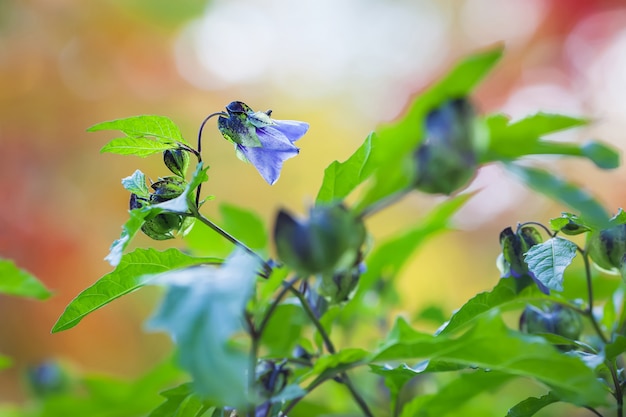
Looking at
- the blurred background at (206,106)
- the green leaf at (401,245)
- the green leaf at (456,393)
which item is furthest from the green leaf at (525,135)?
the blurred background at (206,106)

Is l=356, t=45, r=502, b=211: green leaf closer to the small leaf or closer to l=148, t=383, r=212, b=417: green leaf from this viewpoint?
the small leaf

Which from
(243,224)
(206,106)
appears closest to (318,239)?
(243,224)

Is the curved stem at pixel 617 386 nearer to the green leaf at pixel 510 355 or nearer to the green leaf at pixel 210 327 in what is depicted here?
the green leaf at pixel 510 355

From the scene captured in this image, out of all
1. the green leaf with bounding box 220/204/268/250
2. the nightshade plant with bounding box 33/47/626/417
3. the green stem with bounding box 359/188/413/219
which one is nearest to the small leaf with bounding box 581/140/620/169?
the nightshade plant with bounding box 33/47/626/417

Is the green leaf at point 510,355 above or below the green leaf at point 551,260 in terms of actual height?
below

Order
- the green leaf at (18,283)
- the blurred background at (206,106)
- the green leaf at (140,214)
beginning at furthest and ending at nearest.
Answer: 1. the blurred background at (206,106)
2. the green leaf at (18,283)
3. the green leaf at (140,214)

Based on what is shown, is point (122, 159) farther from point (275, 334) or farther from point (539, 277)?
point (539, 277)

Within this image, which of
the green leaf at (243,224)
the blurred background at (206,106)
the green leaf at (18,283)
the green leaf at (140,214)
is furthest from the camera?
the blurred background at (206,106)
